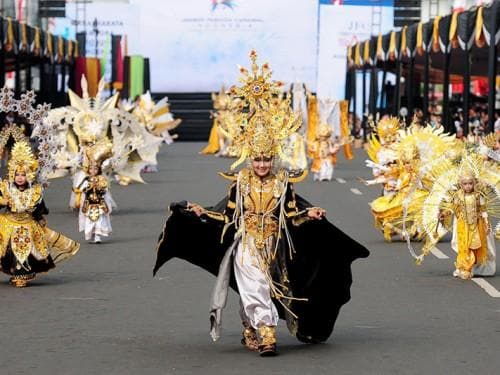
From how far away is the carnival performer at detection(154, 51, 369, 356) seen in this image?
1073 cm

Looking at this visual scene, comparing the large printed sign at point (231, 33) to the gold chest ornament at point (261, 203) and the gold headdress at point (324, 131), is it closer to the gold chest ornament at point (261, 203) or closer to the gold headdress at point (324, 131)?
the gold headdress at point (324, 131)

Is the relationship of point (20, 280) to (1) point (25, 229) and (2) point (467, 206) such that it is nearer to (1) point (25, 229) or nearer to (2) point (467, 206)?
(1) point (25, 229)

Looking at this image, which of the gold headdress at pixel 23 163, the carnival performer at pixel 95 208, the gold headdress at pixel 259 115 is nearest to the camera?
the gold headdress at pixel 259 115

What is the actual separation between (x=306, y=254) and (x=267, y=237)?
0.36 m

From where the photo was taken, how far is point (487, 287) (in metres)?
14.2

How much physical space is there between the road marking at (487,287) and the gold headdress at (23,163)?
4.13m

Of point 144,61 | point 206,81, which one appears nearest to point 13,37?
point 144,61

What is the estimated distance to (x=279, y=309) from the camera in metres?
10.9

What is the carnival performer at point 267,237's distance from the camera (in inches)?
423

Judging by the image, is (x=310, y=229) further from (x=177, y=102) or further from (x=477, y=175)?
(x=177, y=102)

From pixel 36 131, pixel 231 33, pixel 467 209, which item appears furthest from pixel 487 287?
pixel 231 33

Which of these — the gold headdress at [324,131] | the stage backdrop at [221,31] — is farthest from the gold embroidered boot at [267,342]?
the stage backdrop at [221,31]

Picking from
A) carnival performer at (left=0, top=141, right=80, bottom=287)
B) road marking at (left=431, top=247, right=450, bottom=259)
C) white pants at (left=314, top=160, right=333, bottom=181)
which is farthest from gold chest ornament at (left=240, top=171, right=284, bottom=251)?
white pants at (left=314, top=160, right=333, bottom=181)

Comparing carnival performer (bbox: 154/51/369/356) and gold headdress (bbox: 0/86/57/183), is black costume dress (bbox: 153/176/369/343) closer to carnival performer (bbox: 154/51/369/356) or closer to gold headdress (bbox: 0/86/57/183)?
carnival performer (bbox: 154/51/369/356)
